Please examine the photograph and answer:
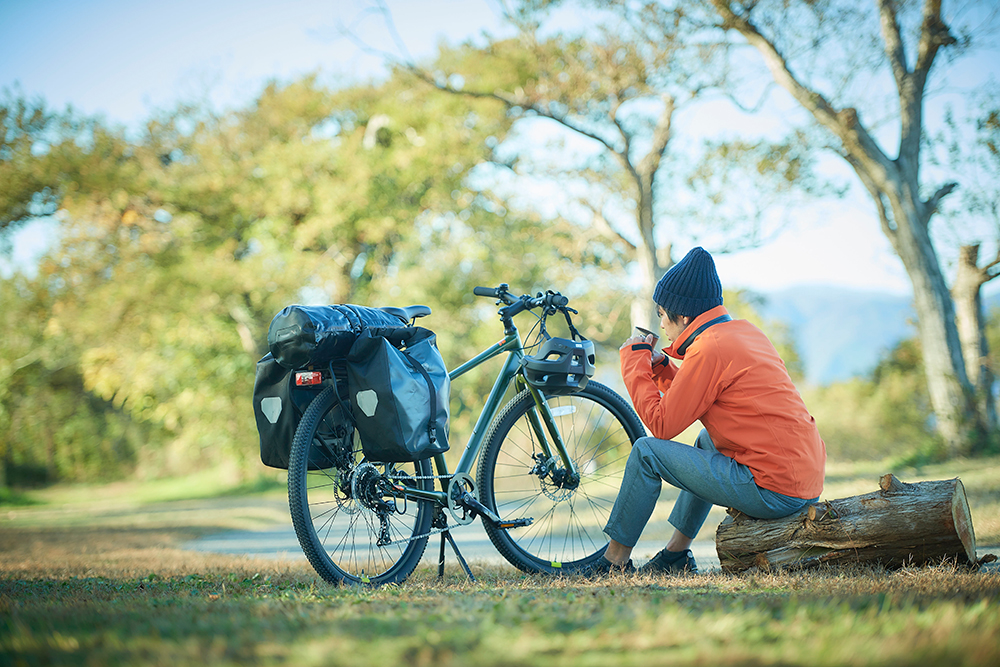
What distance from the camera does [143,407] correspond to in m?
17.8

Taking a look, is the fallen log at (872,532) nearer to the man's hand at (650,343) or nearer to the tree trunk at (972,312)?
the man's hand at (650,343)

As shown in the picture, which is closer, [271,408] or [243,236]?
[271,408]

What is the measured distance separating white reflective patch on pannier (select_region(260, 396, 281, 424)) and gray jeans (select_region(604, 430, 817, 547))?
163 centimetres

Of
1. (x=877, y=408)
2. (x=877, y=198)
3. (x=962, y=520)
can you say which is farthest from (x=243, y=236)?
(x=877, y=408)

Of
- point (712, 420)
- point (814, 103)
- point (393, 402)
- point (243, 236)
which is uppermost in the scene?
point (243, 236)

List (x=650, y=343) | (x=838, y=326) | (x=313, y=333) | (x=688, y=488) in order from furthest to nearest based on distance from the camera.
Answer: (x=838, y=326), (x=650, y=343), (x=688, y=488), (x=313, y=333)

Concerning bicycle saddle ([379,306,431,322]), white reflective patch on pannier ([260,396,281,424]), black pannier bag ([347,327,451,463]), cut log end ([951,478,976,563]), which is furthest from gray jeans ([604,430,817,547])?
white reflective patch on pannier ([260,396,281,424])

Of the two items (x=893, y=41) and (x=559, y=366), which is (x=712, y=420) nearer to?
(x=559, y=366)

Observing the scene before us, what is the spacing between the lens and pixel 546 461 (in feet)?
12.2

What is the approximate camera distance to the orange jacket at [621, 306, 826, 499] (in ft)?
10.0

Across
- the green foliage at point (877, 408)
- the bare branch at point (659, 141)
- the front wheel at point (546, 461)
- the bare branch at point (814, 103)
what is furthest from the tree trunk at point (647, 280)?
the front wheel at point (546, 461)

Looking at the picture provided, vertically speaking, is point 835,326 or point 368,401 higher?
point 368,401

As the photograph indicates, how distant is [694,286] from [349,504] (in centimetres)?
190

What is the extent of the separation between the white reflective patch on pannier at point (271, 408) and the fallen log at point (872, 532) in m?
2.15
